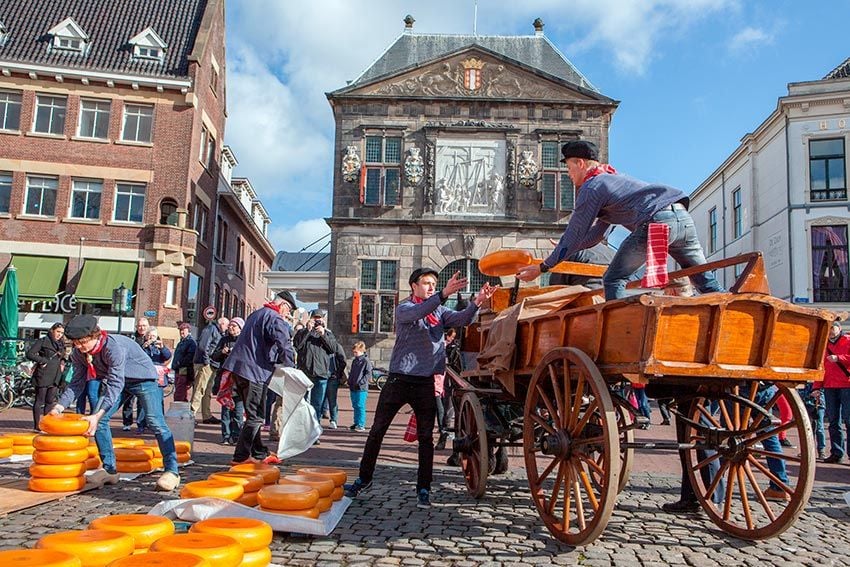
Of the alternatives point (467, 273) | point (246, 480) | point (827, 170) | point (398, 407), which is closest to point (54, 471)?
point (246, 480)

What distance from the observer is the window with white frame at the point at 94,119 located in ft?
83.6

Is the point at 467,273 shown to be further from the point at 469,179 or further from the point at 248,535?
the point at 248,535

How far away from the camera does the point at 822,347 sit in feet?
14.1

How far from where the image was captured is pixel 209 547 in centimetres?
329

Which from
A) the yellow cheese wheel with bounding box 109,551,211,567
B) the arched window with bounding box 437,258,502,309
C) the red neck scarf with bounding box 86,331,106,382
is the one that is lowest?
the yellow cheese wheel with bounding box 109,551,211,567

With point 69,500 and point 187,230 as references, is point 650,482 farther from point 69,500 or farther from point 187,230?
point 187,230

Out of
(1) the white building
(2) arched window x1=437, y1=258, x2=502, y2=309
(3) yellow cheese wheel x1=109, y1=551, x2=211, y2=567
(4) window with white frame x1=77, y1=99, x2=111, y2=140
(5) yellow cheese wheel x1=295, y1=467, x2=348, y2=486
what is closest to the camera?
(3) yellow cheese wheel x1=109, y1=551, x2=211, y2=567

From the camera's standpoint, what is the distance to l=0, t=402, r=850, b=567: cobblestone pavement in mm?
4230

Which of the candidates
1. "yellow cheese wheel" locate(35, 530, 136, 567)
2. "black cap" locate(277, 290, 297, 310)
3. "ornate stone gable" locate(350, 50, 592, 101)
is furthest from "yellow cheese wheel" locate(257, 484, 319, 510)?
"ornate stone gable" locate(350, 50, 592, 101)

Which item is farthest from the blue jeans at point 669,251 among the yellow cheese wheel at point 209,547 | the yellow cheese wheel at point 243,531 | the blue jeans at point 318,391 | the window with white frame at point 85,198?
the window with white frame at point 85,198

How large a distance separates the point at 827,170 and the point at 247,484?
27.6m

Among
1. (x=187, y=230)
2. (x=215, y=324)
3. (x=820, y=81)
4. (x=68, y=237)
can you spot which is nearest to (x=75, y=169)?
(x=68, y=237)

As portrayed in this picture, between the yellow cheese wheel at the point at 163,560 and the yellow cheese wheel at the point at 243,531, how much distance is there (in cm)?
50

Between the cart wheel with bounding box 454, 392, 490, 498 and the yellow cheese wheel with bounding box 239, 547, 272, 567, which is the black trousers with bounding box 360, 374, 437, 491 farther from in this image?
the yellow cheese wheel with bounding box 239, 547, 272, 567
